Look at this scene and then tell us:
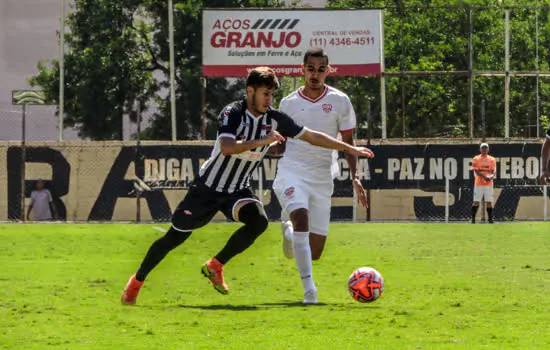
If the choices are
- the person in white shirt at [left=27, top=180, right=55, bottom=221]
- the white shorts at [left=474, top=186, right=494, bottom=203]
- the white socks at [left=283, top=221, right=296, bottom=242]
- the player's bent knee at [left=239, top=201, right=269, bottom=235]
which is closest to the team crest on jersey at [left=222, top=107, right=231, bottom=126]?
the player's bent knee at [left=239, top=201, right=269, bottom=235]

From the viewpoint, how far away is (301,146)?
10266mm

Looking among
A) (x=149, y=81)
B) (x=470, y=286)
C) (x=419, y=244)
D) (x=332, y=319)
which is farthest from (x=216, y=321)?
(x=149, y=81)

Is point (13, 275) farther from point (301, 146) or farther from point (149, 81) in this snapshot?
point (149, 81)

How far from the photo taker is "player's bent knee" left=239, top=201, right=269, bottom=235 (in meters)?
9.23

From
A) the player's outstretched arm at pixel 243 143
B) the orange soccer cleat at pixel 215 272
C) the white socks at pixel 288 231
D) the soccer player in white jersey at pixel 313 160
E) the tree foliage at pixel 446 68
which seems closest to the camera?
the player's outstretched arm at pixel 243 143

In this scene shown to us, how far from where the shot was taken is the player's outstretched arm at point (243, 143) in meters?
8.56

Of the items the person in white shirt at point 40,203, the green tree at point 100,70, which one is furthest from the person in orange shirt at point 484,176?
the green tree at point 100,70

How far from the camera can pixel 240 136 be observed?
893 cm

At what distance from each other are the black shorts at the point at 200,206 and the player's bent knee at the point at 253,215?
9cm

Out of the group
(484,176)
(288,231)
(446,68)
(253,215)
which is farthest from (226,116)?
(446,68)

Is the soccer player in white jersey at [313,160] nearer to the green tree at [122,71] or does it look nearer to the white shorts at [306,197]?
the white shorts at [306,197]

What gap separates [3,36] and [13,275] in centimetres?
3511

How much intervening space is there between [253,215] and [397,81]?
44.2 m

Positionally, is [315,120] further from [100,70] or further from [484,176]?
[100,70]
